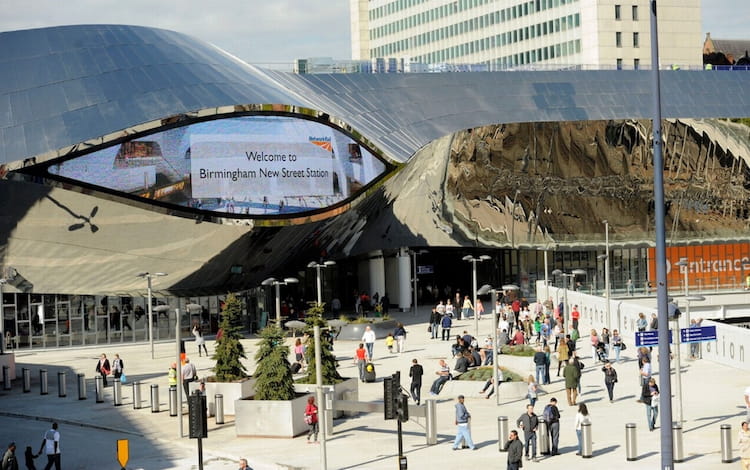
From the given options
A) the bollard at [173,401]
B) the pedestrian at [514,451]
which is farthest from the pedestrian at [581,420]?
the bollard at [173,401]

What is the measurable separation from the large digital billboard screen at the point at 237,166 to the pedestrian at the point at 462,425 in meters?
27.6

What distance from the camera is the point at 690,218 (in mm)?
76250

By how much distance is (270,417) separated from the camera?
107ft

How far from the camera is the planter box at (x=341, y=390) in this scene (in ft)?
112

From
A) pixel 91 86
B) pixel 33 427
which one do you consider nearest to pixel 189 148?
pixel 91 86

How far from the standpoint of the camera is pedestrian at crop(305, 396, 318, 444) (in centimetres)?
3139

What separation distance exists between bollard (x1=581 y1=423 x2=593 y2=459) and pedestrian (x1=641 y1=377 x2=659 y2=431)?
289cm

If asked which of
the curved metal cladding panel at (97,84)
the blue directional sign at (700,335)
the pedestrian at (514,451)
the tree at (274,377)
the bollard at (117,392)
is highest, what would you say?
the curved metal cladding panel at (97,84)

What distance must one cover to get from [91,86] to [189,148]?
5115 mm

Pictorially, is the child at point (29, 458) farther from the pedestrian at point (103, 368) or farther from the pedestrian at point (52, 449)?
the pedestrian at point (103, 368)

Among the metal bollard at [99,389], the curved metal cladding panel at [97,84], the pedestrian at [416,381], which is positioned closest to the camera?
the pedestrian at [416,381]

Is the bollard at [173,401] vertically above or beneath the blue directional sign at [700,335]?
beneath

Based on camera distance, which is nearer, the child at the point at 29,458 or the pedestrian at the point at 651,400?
the child at the point at 29,458

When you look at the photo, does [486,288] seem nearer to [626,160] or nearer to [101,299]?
[101,299]
